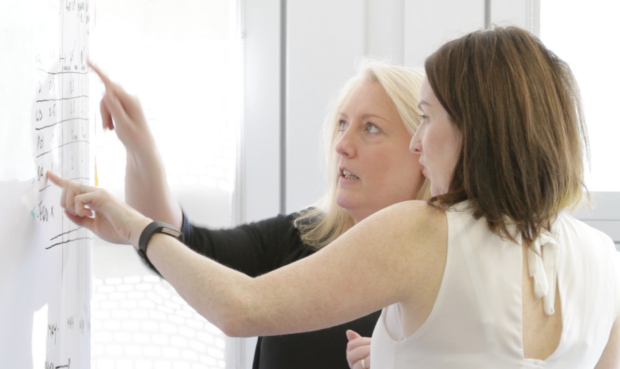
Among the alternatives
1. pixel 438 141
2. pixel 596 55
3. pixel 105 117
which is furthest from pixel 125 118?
pixel 596 55

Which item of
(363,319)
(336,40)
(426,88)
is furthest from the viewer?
(336,40)

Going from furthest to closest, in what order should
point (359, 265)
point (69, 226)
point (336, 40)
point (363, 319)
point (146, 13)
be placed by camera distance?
point (336, 40) → point (146, 13) → point (363, 319) → point (69, 226) → point (359, 265)

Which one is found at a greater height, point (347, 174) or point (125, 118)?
point (125, 118)

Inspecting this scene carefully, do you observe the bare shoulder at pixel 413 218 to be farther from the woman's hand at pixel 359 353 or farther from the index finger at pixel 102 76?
the index finger at pixel 102 76

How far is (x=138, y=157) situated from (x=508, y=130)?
72 cm

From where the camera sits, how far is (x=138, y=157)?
1.09m

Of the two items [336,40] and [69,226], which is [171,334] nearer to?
[69,226]

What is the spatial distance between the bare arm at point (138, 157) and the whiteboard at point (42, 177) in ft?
0.17

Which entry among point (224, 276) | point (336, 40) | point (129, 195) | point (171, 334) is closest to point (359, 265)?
point (224, 276)

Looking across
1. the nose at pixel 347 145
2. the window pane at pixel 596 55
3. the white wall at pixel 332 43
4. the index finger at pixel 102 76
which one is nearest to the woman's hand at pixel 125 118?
the index finger at pixel 102 76

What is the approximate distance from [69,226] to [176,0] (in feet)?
2.83

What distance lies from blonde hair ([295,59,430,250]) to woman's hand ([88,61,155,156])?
423mm

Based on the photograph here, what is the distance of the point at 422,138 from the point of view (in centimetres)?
75

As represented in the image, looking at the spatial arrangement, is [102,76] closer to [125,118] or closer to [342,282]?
[125,118]
